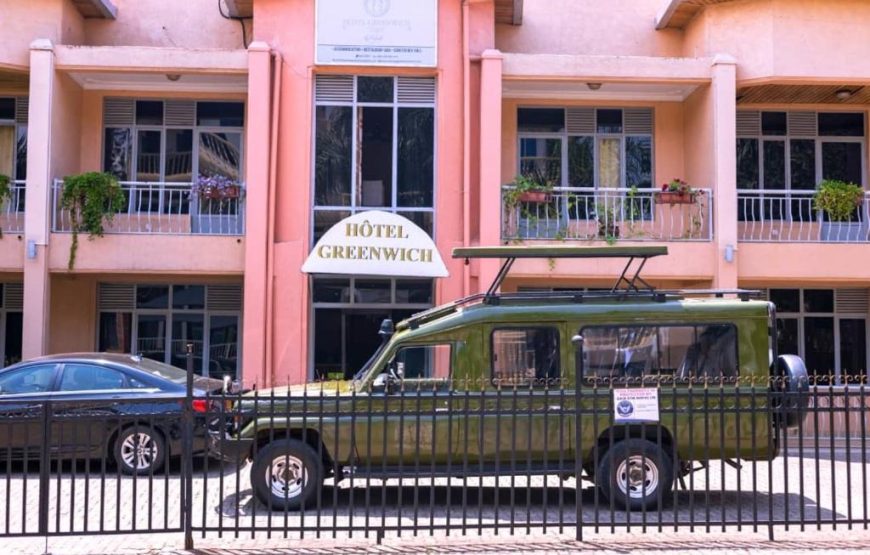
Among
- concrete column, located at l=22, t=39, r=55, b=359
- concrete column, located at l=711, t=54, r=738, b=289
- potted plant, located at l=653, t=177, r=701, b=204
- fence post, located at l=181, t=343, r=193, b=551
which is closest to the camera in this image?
fence post, located at l=181, t=343, r=193, b=551

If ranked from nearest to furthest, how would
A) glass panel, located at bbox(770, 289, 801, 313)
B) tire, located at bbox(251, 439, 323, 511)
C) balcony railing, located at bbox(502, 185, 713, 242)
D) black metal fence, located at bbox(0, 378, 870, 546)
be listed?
black metal fence, located at bbox(0, 378, 870, 546) < tire, located at bbox(251, 439, 323, 511) < balcony railing, located at bbox(502, 185, 713, 242) < glass panel, located at bbox(770, 289, 801, 313)

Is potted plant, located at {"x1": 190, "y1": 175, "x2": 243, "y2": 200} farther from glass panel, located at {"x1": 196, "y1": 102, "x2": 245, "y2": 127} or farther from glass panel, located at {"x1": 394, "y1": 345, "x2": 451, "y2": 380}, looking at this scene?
glass panel, located at {"x1": 394, "y1": 345, "x2": 451, "y2": 380}

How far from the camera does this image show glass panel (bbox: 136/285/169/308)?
1833cm

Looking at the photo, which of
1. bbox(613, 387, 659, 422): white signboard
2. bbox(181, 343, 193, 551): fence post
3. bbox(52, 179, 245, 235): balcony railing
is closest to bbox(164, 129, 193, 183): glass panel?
bbox(52, 179, 245, 235): balcony railing

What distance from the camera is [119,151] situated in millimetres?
17969

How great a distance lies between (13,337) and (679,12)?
1388 cm

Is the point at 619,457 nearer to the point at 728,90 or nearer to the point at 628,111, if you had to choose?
the point at 728,90

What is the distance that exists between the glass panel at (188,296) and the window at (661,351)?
10.4 metres

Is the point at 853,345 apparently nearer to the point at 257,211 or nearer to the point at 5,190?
the point at 257,211

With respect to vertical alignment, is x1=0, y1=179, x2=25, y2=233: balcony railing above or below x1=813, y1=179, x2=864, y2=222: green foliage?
below

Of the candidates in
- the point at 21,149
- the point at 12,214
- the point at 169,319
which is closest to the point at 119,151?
the point at 21,149

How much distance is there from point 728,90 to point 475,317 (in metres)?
8.24

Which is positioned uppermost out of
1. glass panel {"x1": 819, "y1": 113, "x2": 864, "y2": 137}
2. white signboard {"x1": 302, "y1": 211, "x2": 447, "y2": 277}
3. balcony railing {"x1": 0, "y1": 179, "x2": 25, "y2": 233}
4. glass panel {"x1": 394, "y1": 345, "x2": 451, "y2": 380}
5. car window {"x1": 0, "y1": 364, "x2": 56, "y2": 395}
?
glass panel {"x1": 819, "y1": 113, "x2": 864, "y2": 137}

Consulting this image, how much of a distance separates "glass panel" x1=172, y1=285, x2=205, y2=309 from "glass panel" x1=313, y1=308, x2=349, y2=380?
345 centimetres
